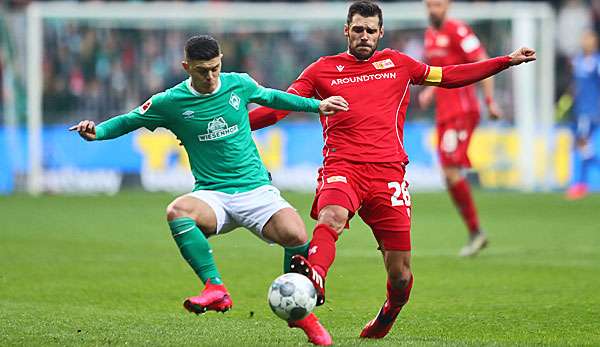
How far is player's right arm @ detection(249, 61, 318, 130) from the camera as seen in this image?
7888 millimetres

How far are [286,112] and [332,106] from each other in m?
0.61

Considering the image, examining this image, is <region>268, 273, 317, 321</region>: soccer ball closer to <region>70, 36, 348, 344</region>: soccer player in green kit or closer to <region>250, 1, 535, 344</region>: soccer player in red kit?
<region>250, 1, 535, 344</region>: soccer player in red kit

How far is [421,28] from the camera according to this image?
2459cm

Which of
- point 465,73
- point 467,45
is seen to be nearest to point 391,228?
point 465,73

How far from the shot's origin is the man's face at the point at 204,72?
7512mm

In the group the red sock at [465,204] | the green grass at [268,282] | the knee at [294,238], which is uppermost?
the knee at [294,238]

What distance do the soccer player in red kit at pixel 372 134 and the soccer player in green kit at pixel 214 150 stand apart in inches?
10.2

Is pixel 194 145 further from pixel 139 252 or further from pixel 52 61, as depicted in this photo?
pixel 52 61

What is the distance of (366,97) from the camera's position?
7.78 meters

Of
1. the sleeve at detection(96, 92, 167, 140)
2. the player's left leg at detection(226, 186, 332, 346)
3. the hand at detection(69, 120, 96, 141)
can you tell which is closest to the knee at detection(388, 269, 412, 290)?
Answer: the player's left leg at detection(226, 186, 332, 346)

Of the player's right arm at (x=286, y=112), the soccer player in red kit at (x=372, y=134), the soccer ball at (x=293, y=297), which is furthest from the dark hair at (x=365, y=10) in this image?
the soccer ball at (x=293, y=297)

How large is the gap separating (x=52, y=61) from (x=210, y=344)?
17510mm

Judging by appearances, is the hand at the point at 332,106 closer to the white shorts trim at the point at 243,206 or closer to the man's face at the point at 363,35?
the man's face at the point at 363,35

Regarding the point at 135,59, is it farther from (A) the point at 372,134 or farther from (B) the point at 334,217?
(B) the point at 334,217
